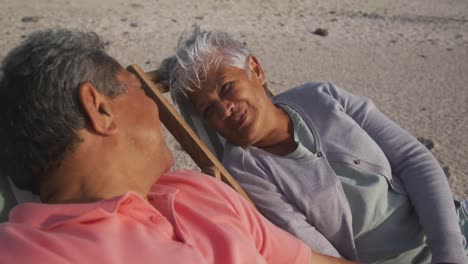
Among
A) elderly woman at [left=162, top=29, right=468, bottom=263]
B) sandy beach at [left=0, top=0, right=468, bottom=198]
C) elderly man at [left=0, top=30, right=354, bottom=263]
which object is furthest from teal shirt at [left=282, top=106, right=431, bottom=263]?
sandy beach at [left=0, top=0, right=468, bottom=198]

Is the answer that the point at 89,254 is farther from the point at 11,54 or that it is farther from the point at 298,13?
the point at 298,13

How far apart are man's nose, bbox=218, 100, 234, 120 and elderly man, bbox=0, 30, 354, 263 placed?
0.61 meters

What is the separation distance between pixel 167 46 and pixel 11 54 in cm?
498

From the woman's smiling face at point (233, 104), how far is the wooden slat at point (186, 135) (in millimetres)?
114

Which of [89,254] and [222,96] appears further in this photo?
[222,96]

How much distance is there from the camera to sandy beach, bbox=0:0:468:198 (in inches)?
202

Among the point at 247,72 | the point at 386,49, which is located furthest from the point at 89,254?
the point at 386,49

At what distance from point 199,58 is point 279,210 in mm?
726

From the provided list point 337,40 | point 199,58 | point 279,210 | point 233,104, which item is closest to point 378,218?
point 279,210

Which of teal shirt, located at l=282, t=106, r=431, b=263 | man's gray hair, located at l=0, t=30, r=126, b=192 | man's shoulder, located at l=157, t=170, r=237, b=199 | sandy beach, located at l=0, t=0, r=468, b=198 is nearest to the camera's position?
man's gray hair, located at l=0, t=30, r=126, b=192

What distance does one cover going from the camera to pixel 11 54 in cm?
167

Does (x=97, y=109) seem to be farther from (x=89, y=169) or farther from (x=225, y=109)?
(x=225, y=109)

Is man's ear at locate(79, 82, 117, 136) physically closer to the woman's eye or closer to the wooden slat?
the wooden slat

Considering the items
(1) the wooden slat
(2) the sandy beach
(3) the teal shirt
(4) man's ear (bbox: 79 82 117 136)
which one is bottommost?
(2) the sandy beach
